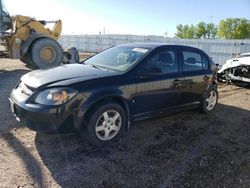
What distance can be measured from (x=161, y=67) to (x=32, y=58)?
7081mm

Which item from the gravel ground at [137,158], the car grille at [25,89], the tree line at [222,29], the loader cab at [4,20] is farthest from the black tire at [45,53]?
the tree line at [222,29]

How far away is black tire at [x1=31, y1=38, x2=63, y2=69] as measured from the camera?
9.84 m

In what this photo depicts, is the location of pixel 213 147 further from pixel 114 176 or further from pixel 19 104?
pixel 19 104

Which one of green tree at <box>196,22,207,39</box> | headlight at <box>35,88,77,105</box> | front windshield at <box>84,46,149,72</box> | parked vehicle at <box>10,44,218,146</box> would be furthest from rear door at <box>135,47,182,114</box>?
green tree at <box>196,22,207,39</box>

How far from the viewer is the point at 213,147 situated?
406 centimetres

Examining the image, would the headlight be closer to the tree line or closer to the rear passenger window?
the rear passenger window

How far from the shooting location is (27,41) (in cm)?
968

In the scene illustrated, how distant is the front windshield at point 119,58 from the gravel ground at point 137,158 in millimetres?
1225

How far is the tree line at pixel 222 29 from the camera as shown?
62.3 meters

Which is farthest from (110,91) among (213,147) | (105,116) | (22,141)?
(213,147)

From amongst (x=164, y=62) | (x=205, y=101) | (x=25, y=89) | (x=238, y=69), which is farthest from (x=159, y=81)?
(x=238, y=69)

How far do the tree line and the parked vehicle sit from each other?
64.5 m

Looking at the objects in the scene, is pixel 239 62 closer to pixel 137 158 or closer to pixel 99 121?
pixel 137 158

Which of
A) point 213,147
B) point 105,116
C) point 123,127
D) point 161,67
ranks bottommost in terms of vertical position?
point 213,147
